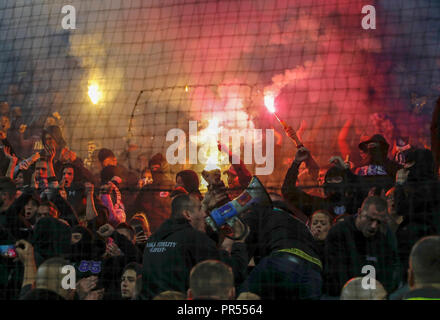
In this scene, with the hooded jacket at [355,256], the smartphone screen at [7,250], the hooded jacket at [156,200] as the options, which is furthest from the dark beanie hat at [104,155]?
the hooded jacket at [355,256]

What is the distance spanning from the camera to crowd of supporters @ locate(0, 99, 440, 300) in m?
4.84

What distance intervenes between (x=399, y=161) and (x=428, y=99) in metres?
2.89

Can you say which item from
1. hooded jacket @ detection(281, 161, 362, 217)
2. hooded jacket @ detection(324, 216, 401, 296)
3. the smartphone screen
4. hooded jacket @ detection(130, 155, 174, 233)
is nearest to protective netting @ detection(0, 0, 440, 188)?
hooded jacket @ detection(130, 155, 174, 233)

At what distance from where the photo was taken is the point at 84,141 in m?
8.71

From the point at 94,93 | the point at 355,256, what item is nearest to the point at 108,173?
the point at 94,93

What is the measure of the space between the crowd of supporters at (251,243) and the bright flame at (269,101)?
8.22 ft

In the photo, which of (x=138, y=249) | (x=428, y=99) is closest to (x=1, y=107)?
(x=138, y=249)

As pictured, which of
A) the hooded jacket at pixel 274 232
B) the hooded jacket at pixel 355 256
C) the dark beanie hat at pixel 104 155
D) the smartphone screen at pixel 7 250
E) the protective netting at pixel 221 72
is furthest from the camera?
the protective netting at pixel 221 72

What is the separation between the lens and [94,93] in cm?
908

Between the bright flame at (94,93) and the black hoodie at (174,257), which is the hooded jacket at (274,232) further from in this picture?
the bright flame at (94,93)

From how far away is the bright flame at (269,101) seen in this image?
8.68 m

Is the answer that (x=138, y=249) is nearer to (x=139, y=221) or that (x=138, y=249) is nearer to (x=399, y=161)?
(x=139, y=221)

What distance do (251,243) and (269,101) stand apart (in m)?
3.78

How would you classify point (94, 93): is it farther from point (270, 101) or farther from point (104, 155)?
point (270, 101)
